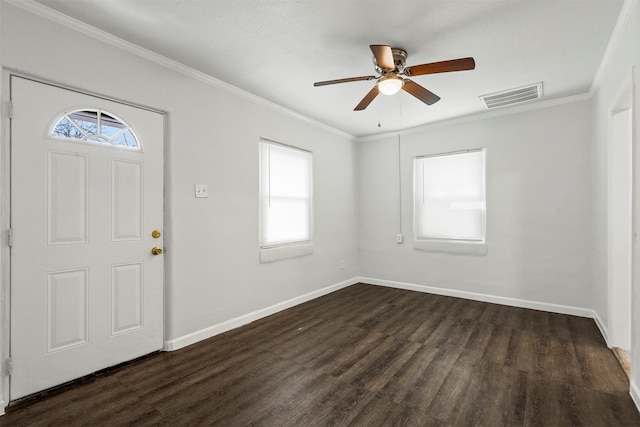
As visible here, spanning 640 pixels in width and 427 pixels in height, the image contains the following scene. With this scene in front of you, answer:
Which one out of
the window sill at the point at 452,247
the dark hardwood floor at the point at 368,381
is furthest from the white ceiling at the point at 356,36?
the dark hardwood floor at the point at 368,381

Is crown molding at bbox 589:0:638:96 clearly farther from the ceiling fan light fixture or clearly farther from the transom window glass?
the transom window glass

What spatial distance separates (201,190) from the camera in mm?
3123

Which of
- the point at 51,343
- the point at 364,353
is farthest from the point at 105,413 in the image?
the point at 364,353

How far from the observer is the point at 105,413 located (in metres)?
1.97

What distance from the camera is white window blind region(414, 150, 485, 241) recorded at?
177 inches

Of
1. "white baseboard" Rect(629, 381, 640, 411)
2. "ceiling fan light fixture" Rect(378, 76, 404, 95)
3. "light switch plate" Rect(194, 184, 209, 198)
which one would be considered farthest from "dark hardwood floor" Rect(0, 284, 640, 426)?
"ceiling fan light fixture" Rect(378, 76, 404, 95)

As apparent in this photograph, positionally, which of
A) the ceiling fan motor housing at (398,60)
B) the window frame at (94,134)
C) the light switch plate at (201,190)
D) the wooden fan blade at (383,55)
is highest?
the ceiling fan motor housing at (398,60)

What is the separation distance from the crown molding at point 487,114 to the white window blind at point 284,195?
65.0 inches

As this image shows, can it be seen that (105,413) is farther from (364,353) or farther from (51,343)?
(364,353)

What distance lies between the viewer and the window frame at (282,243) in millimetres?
3840

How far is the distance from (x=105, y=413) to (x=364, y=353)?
2.02m

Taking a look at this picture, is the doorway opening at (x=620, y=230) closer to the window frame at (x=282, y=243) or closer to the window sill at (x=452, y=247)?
the window sill at (x=452, y=247)

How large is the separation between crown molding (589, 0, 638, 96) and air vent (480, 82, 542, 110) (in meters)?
0.50

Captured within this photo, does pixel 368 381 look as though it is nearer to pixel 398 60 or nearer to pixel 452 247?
pixel 398 60
